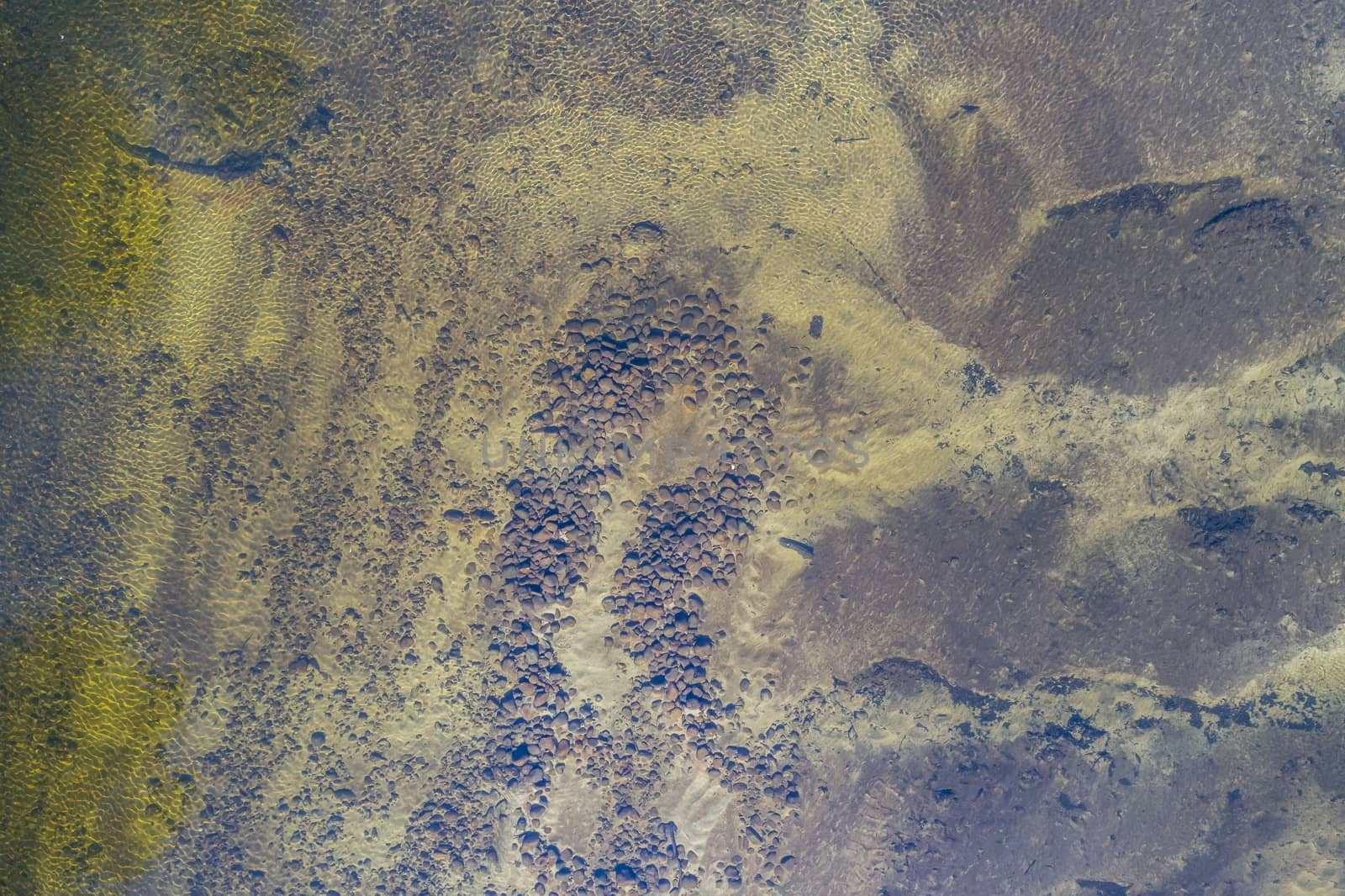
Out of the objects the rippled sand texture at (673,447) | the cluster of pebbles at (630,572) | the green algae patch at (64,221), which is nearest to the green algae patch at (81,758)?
the rippled sand texture at (673,447)

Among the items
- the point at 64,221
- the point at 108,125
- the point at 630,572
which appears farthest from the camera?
the point at 630,572

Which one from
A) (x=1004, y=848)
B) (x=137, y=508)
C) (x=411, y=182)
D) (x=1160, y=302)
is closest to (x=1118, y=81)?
(x=1160, y=302)

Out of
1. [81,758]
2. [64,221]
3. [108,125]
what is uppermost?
[108,125]

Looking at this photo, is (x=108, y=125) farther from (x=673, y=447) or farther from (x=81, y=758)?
(x=673, y=447)

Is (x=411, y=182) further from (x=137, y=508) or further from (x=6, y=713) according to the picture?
(x=6, y=713)

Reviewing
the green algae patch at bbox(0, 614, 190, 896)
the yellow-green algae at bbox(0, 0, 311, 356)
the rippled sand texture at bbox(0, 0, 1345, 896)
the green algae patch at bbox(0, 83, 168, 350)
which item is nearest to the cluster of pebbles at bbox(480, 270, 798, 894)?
the rippled sand texture at bbox(0, 0, 1345, 896)

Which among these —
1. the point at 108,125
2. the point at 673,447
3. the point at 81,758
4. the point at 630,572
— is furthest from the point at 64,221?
the point at 630,572
